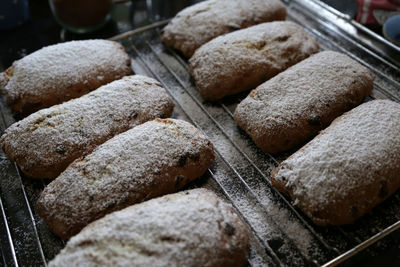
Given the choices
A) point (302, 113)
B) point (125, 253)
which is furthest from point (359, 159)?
point (125, 253)

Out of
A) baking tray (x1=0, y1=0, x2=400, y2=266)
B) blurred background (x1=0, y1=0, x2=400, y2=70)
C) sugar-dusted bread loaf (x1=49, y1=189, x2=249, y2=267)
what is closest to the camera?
sugar-dusted bread loaf (x1=49, y1=189, x2=249, y2=267)

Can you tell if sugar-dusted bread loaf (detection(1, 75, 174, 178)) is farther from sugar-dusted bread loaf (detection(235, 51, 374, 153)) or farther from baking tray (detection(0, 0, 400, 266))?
sugar-dusted bread loaf (detection(235, 51, 374, 153))

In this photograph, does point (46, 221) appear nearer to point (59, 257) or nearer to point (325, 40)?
point (59, 257)

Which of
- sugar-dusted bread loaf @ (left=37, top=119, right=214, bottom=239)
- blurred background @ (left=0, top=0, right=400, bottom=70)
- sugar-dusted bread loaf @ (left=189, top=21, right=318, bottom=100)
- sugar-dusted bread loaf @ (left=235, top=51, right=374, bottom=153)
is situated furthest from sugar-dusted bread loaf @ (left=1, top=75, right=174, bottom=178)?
blurred background @ (left=0, top=0, right=400, bottom=70)

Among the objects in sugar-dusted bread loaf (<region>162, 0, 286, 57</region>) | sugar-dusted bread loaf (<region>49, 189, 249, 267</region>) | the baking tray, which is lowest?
the baking tray

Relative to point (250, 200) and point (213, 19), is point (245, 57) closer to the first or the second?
point (213, 19)

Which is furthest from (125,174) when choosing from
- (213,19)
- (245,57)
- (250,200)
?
(213,19)
